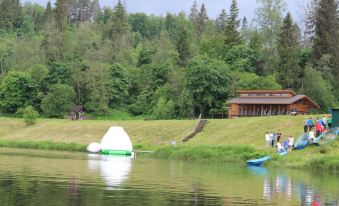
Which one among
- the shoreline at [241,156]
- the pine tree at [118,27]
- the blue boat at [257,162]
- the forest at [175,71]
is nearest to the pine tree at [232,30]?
the forest at [175,71]

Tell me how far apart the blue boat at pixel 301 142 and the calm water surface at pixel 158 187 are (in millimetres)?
14524

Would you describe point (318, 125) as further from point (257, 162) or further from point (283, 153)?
point (257, 162)

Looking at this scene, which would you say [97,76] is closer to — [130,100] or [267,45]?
[130,100]

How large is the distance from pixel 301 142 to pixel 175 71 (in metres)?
67.8

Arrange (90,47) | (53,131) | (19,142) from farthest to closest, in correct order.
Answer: (90,47)
(53,131)
(19,142)

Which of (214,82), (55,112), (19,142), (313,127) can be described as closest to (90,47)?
(55,112)

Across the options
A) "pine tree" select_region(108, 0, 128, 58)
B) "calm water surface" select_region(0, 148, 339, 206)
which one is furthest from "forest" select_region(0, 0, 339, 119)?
"calm water surface" select_region(0, 148, 339, 206)

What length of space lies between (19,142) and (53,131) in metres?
10.4

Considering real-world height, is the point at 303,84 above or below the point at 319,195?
above

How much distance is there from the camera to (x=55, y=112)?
111375mm

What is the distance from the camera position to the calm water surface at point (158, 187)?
24703mm

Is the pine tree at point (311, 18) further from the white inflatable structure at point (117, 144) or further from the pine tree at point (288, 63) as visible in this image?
the white inflatable structure at point (117, 144)

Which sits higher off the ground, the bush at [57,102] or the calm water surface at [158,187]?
the bush at [57,102]

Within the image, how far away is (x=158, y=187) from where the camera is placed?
30219mm
